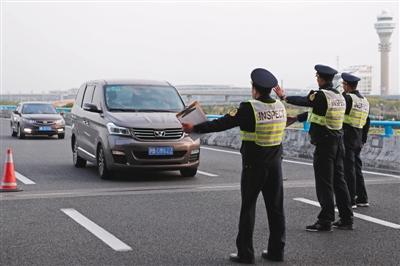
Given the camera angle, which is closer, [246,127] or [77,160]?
[246,127]

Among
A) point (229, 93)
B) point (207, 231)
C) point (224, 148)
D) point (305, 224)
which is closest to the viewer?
point (207, 231)

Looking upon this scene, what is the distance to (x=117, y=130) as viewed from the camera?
39.9 ft

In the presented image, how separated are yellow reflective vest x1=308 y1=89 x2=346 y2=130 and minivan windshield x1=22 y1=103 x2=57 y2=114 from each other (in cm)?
1967

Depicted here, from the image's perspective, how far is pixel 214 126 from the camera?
6.19 meters

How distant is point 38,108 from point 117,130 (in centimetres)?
1504

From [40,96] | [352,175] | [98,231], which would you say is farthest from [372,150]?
[40,96]

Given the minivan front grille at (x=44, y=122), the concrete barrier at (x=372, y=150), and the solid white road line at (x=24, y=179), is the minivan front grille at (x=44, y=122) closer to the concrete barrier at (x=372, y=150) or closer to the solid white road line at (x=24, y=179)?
the concrete barrier at (x=372, y=150)

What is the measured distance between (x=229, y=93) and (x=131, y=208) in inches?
4171

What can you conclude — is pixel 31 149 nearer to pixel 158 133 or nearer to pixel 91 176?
pixel 91 176

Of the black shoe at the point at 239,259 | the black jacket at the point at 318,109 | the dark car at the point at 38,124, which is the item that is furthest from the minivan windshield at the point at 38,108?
the black shoe at the point at 239,259

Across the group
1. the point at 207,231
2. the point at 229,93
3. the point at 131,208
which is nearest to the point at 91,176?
the point at 131,208

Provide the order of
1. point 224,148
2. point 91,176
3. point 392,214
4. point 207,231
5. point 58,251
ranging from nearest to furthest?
point 58,251
point 207,231
point 392,214
point 91,176
point 224,148

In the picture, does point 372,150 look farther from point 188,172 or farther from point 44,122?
point 44,122

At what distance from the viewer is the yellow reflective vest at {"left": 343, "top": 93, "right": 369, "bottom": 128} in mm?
9211
